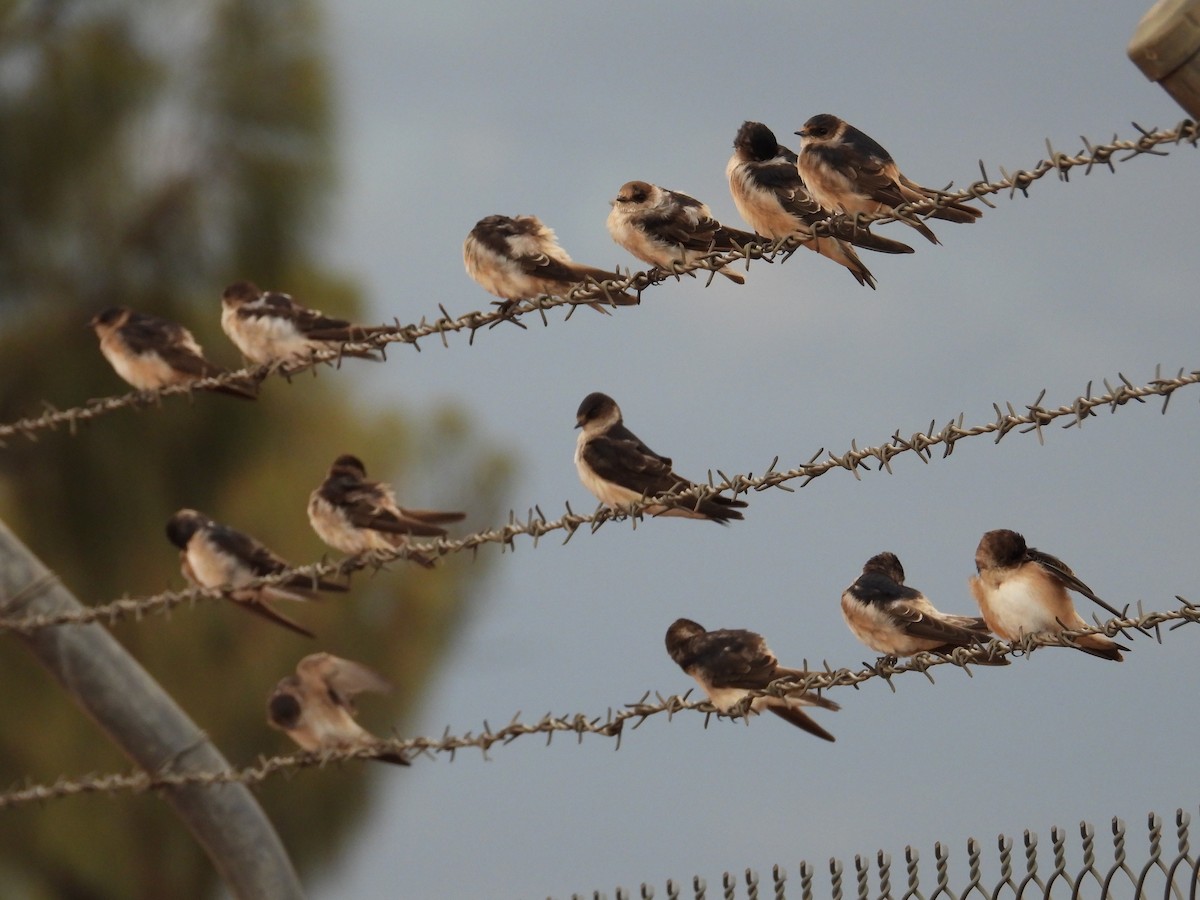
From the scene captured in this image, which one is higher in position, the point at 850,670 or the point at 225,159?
the point at 225,159

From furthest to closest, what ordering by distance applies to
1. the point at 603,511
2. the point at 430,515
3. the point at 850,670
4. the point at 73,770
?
the point at 73,770 → the point at 430,515 → the point at 603,511 → the point at 850,670

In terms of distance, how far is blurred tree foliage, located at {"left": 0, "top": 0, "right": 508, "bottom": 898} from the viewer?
531 inches

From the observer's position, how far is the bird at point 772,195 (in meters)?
5.63

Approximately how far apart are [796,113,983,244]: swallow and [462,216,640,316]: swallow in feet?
2.75

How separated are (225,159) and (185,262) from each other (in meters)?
0.93

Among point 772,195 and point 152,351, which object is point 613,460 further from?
point 152,351

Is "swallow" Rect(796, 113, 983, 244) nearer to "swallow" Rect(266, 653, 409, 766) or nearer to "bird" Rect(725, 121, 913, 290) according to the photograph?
"bird" Rect(725, 121, 913, 290)

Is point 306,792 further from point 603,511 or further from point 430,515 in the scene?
point 603,511

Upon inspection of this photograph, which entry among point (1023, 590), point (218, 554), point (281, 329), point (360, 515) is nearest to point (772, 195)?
point (1023, 590)

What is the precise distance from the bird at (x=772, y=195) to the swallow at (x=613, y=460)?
2.72 ft

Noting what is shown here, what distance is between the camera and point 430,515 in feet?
20.9

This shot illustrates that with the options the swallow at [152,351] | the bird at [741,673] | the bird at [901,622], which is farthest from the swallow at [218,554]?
the bird at [901,622]

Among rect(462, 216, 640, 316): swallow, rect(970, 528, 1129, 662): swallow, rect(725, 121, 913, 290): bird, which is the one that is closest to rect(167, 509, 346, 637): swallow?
rect(462, 216, 640, 316): swallow

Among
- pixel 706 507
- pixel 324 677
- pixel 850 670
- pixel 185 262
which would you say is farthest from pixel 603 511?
pixel 185 262
